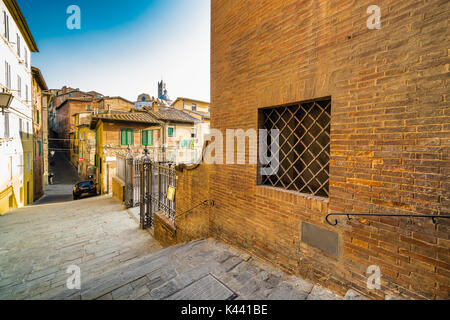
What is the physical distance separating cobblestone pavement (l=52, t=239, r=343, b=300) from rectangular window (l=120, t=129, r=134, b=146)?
16.4m

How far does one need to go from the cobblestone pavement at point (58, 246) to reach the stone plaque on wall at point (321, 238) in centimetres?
510

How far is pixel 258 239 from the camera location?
11.4ft

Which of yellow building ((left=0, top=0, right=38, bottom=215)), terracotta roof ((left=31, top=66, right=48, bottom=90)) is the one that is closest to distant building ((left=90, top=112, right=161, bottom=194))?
yellow building ((left=0, top=0, right=38, bottom=215))

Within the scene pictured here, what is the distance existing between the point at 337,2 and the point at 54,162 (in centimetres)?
4668

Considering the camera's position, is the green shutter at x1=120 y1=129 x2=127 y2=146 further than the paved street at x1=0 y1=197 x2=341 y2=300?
Yes

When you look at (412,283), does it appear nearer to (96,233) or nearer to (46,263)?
(46,263)

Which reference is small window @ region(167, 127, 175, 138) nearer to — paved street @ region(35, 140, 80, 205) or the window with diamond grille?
paved street @ region(35, 140, 80, 205)

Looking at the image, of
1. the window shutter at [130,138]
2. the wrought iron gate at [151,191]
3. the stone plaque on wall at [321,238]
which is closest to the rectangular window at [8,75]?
the wrought iron gate at [151,191]

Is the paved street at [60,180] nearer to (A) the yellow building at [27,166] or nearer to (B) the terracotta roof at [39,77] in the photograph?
(A) the yellow building at [27,166]

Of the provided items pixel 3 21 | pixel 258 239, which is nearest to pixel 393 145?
pixel 258 239

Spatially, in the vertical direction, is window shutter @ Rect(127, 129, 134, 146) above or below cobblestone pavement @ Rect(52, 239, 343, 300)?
above

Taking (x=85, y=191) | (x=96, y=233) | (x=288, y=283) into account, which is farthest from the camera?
(x=85, y=191)

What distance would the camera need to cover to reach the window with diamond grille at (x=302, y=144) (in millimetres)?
2812

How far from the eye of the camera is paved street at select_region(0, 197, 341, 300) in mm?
2799
